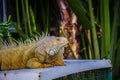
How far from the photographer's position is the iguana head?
1.62 m

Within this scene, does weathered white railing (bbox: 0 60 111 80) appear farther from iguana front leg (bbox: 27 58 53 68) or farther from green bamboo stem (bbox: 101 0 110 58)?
green bamboo stem (bbox: 101 0 110 58)

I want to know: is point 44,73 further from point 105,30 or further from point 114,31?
point 114,31

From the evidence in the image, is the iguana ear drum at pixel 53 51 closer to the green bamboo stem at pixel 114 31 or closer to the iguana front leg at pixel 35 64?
the iguana front leg at pixel 35 64

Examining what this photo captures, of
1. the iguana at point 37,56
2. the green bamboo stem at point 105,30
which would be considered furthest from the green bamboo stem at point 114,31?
the iguana at point 37,56

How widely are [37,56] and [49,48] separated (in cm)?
8

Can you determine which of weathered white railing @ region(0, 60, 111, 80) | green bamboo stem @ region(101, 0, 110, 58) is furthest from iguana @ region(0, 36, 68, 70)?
green bamboo stem @ region(101, 0, 110, 58)

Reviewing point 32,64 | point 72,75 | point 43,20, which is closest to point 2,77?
point 32,64

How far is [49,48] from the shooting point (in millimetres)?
1621

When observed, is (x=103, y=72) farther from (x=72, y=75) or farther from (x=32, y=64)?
(x=32, y=64)

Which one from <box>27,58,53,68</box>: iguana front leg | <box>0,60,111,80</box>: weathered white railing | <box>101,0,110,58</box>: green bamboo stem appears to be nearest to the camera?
<box>0,60,111,80</box>: weathered white railing

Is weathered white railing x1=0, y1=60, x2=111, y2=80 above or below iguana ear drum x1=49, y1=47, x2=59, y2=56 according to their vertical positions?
below

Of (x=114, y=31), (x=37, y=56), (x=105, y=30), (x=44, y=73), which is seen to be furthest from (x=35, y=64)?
(x=114, y=31)

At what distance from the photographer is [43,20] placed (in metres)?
4.14

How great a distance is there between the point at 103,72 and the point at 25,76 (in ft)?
2.42
